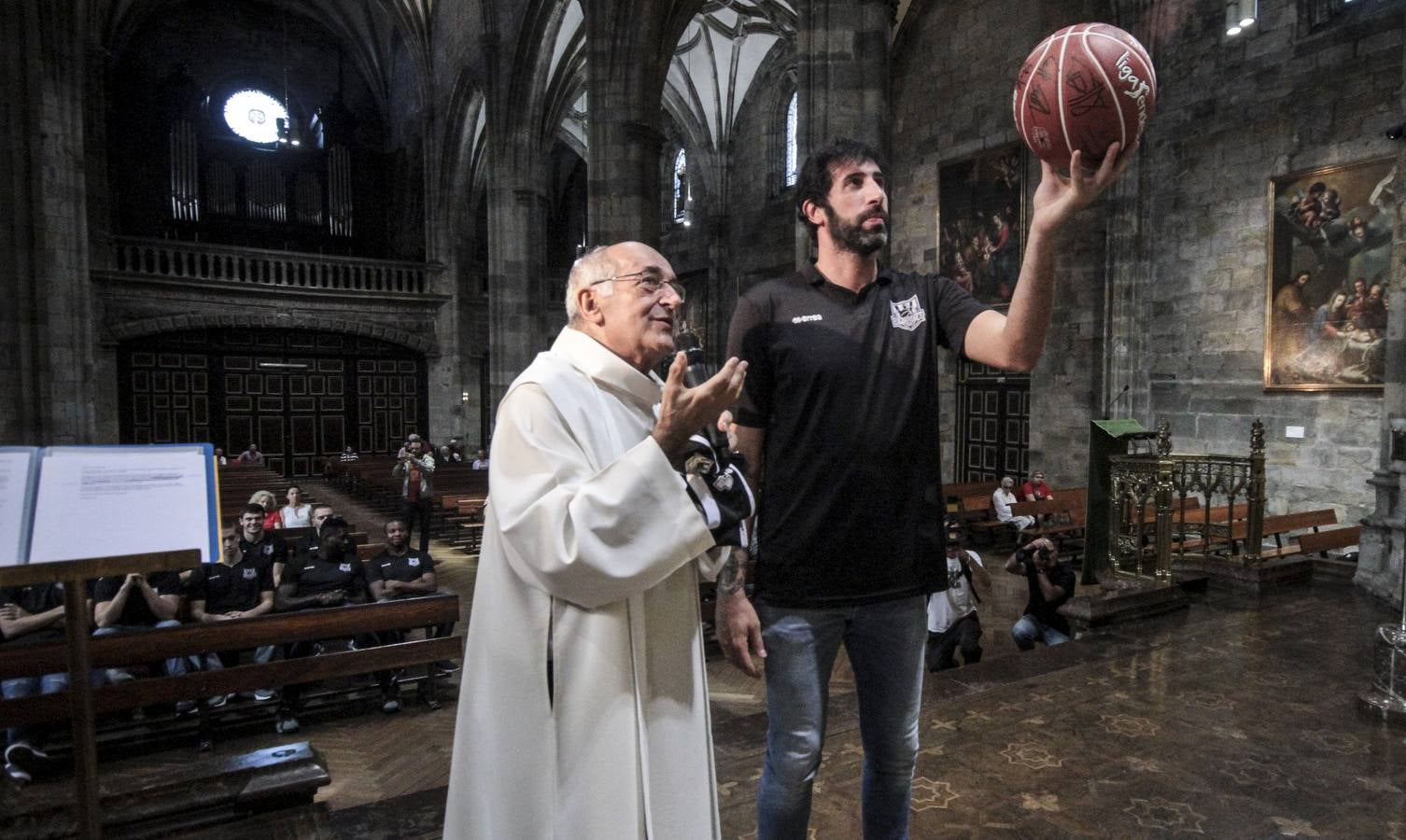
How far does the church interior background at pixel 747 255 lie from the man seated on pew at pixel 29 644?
1.56 meters

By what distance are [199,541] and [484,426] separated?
21177 millimetres

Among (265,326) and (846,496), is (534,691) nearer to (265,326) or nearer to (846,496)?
(846,496)

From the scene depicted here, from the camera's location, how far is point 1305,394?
9445 mm

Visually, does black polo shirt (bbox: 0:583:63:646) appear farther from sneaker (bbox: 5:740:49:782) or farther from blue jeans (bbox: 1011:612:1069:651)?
blue jeans (bbox: 1011:612:1069:651)

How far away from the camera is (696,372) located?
4.90 feet

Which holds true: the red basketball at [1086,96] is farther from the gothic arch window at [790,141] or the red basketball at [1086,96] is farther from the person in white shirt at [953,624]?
the gothic arch window at [790,141]

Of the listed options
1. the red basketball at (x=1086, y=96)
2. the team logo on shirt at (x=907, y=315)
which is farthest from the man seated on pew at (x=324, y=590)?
the red basketball at (x=1086, y=96)

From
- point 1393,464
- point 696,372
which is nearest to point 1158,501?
point 1393,464

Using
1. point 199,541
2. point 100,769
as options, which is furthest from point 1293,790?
point 100,769

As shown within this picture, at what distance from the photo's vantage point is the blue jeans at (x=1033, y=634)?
16.4 feet

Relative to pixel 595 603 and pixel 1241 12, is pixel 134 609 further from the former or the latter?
pixel 1241 12

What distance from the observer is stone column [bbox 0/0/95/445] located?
739 centimetres

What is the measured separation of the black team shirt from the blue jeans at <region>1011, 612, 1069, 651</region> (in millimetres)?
4496

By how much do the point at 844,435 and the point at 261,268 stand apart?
21.1 m
